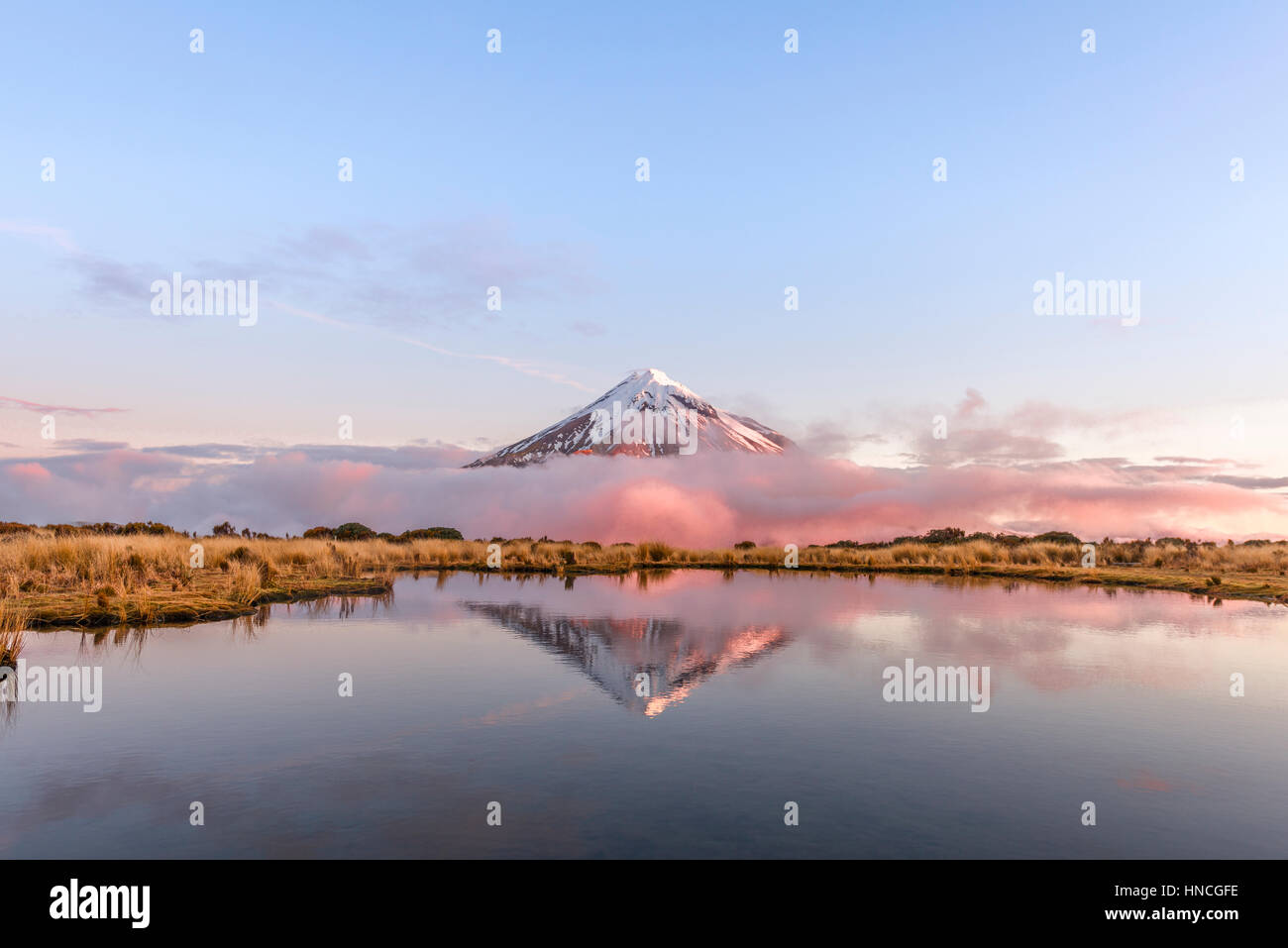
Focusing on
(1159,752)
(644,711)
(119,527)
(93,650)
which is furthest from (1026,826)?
(119,527)

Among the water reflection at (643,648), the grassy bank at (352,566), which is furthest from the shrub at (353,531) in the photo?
the water reflection at (643,648)

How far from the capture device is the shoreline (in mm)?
18078

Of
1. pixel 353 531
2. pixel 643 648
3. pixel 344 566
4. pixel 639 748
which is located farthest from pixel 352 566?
pixel 353 531

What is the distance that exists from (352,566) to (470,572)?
32.0 feet

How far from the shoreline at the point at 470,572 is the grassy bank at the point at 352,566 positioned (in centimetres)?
5

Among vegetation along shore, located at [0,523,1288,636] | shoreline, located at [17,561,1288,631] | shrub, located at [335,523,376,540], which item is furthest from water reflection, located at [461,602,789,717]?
shrub, located at [335,523,376,540]

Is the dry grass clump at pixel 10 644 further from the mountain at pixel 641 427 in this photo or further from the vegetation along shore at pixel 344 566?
the mountain at pixel 641 427

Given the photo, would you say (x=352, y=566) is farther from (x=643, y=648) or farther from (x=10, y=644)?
(x=643, y=648)

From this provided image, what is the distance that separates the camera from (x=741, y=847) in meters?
6.42

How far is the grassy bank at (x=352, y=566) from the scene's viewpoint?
1942 cm

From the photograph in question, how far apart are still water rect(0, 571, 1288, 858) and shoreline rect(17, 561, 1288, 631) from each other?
52.1 inches

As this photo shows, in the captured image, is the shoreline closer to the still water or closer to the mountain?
the still water
